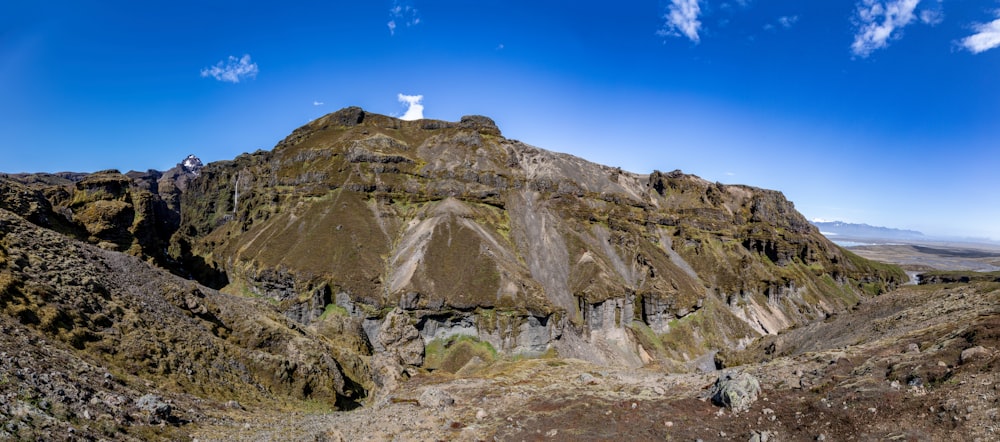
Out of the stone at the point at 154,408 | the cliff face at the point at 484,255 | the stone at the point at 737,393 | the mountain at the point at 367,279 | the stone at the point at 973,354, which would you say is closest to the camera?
the stone at the point at 154,408

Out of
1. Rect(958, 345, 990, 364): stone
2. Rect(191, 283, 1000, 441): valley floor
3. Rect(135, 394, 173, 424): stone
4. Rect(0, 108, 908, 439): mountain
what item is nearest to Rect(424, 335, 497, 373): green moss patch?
Rect(0, 108, 908, 439): mountain

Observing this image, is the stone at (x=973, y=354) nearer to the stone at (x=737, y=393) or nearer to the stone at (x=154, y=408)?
the stone at (x=737, y=393)

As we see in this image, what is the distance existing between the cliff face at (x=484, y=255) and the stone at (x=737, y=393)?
226ft

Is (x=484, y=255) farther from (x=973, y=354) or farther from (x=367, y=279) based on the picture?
(x=973, y=354)

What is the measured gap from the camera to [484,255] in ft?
398

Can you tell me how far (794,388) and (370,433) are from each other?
29.9m

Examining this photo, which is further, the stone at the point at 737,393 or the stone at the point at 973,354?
the stone at the point at 737,393

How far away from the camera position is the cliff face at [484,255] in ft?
357

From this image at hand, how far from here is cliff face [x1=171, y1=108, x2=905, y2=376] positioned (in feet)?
357

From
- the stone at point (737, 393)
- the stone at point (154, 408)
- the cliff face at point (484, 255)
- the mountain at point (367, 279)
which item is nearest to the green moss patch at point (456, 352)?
the mountain at point (367, 279)

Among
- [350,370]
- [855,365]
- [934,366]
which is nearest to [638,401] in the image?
[855,365]

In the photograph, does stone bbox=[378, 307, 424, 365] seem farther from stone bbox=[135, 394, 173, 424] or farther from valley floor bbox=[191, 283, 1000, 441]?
stone bbox=[135, 394, 173, 424]

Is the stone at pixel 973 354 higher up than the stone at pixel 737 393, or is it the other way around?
the stone at pixel 973 354

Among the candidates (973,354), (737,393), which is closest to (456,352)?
(737,393)
